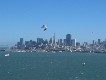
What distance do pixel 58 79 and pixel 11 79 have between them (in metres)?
8.02

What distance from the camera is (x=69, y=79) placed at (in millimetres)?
77938

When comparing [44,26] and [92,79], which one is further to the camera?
[92,79]

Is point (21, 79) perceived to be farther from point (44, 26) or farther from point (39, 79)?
point (44, 26)

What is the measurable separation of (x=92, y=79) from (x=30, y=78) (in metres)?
10.8

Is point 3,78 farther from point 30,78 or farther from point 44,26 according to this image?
point 44,26

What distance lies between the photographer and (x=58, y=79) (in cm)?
7719

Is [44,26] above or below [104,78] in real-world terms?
above

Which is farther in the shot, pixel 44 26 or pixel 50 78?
pixel 50 78

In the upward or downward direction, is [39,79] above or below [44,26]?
below

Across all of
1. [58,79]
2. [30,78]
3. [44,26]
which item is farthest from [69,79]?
[44,26]

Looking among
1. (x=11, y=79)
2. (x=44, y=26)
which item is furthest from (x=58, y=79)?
(x=44, y=26)

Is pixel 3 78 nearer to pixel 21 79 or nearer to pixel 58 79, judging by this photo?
pixel 21 79

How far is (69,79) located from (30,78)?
680 cm

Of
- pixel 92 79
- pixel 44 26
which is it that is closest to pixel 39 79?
pixel 92 79
